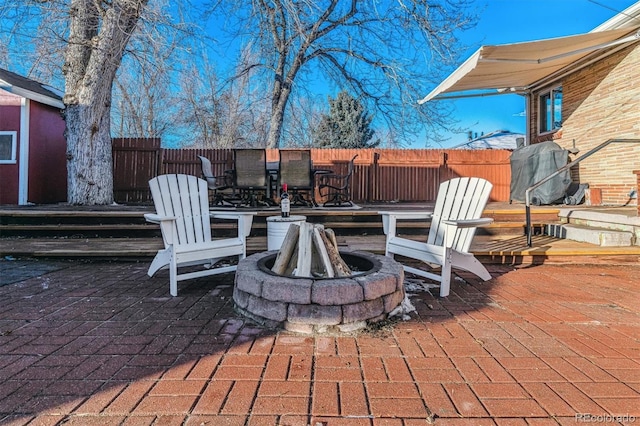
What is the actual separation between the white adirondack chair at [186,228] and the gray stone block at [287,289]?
0.91 m

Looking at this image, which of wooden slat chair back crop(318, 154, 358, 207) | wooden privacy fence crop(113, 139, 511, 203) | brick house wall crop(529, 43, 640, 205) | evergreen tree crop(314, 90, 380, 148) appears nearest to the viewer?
brick house wall crop(529, 43, 640, 205)

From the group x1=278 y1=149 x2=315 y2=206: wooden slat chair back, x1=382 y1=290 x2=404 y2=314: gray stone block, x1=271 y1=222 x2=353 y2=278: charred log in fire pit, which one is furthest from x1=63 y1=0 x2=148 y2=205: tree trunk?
x1=382 y1=290 x2=404 y2=314: gray stone block

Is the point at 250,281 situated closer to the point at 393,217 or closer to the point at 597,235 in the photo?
the point at 393,217

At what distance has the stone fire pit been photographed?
204 cm

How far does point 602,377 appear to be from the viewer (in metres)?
Answer: 1.55

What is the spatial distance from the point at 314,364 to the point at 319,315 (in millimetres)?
383

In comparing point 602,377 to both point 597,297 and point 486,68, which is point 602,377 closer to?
point 597,297

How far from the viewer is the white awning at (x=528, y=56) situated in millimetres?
5062

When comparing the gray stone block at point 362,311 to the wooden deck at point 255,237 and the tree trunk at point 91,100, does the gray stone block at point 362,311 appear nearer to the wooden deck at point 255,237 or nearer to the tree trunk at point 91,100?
the wooden deck at point 255,237

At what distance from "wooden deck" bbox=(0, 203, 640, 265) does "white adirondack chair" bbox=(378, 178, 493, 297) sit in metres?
0.78

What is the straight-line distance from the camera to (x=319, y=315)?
204cm

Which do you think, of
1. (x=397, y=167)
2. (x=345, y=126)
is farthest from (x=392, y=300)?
(x=345, y=126)

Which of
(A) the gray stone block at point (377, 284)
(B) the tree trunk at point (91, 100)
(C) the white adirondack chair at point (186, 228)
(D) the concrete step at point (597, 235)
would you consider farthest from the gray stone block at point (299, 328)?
(B) the tree trunk at point (91, 100)

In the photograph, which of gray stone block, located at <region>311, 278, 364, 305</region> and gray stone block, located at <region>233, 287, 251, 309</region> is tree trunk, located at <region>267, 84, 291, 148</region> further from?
gray stone block, located at <region>311, 278, 364, 305</region>
